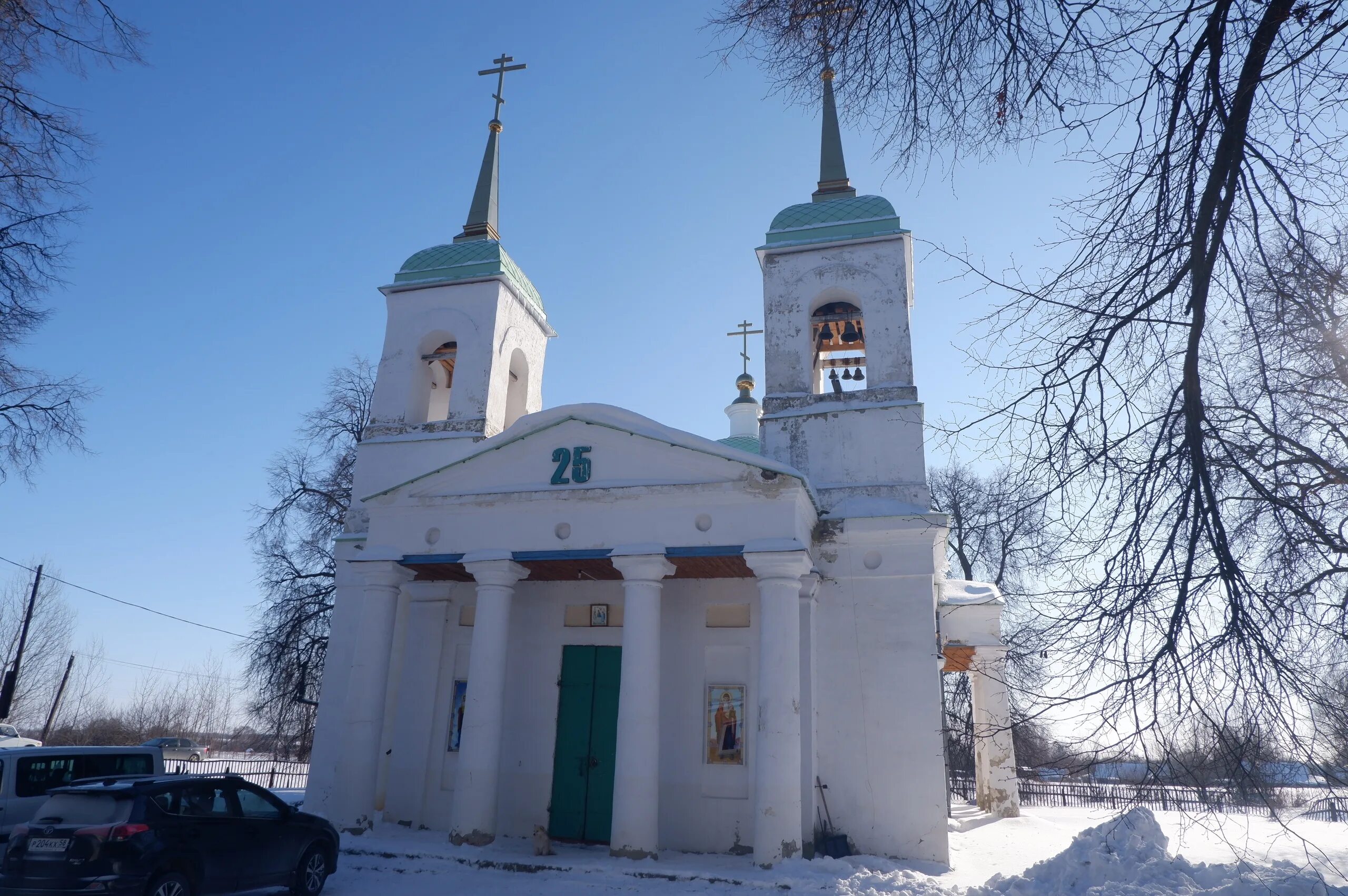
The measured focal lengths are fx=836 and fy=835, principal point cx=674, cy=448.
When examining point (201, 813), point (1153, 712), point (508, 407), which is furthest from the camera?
point (508, 407)

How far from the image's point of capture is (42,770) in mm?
9375

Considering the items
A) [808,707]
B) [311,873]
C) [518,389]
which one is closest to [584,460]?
[808,707]

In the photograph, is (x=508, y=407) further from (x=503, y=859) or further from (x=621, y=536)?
(x=503, y=859)

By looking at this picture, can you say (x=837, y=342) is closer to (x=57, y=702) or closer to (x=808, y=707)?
(x=808, y=707)

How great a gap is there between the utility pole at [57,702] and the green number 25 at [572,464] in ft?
102

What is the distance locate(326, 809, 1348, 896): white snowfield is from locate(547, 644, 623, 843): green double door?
0.55 meters

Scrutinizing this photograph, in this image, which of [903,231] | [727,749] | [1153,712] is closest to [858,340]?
[903,231]

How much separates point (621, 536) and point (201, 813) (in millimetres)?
5490

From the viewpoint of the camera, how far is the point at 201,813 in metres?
7.59

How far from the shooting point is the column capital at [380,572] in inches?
476

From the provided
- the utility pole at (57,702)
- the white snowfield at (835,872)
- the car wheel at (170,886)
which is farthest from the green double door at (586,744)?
the utility pole at (57,702)

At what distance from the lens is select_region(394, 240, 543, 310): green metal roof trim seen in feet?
50.5

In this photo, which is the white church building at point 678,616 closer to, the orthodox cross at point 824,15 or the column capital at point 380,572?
the column capital at point 380,572

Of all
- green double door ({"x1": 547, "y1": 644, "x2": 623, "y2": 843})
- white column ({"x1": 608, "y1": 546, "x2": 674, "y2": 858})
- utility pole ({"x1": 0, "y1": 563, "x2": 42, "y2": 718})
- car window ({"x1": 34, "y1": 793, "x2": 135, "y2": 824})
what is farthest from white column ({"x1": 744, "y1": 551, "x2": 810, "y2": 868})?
utility pole ({"x1": 0, "y1": 563, "x2": 42, "y2": 718})
